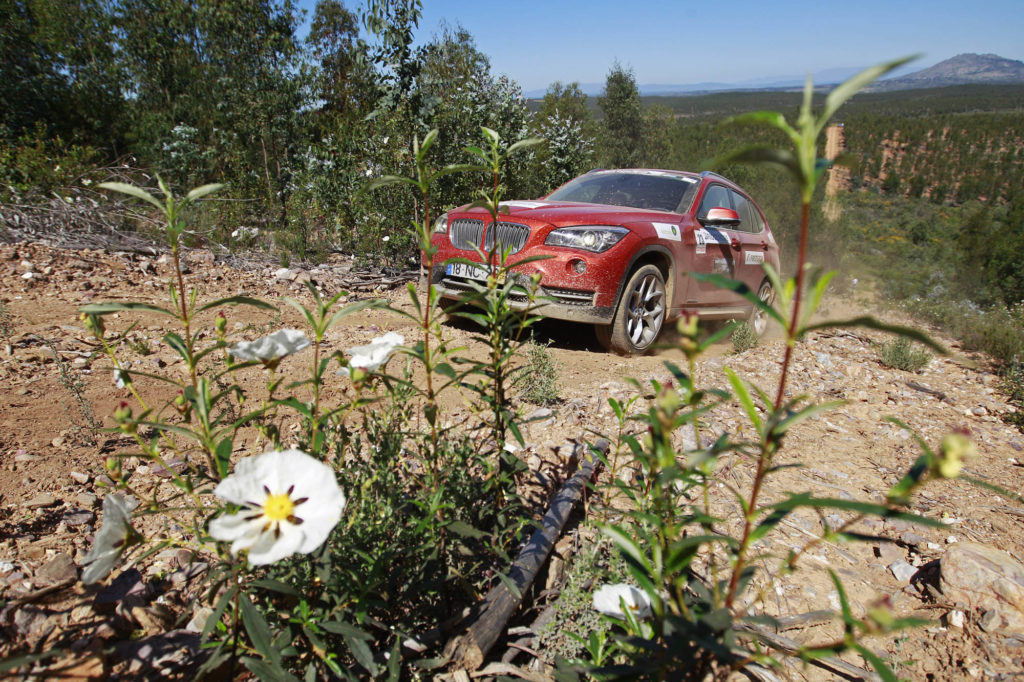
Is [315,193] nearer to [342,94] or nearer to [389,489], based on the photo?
[389,489]

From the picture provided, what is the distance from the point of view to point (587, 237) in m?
4.84

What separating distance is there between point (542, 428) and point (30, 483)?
99.5 inches

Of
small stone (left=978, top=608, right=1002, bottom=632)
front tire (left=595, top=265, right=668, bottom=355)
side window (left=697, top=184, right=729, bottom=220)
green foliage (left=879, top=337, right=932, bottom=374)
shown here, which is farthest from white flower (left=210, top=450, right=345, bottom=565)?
green foliage (left=879, top=337, right=932, bottom=374)

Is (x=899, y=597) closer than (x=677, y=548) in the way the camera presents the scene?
No

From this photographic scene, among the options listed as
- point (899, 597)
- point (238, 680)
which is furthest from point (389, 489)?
point (899, 597)

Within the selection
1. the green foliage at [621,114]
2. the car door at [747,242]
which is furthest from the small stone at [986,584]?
the green foliage at [621,114]

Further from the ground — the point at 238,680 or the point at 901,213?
the point at 238,680

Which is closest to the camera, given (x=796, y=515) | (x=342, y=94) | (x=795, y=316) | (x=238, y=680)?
(x=795, y=316)

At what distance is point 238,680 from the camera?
1.59 m

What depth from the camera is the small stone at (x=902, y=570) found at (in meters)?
2.71

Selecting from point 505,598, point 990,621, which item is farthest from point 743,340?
point 505,598

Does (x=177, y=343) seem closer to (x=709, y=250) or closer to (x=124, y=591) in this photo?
(x=124, y=591)

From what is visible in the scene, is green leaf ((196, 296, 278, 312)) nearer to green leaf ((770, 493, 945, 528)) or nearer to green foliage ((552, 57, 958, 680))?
green foliage ((552, 57, 958, 680))

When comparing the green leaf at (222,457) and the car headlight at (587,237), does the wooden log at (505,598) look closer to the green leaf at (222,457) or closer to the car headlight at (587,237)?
the green leaf at (222,457)
